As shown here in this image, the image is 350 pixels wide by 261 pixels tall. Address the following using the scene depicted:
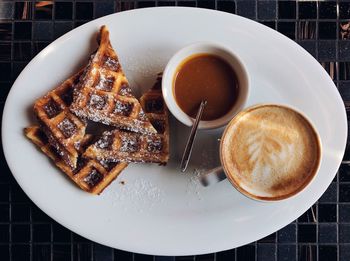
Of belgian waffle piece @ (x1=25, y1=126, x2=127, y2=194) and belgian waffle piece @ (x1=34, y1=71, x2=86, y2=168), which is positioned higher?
belgian waffle piece @ (x1=34, y1=71, x2=86, y2=168)

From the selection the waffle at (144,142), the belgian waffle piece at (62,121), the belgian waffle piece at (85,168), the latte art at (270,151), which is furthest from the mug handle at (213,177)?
the belgian waffle piece at (62,121)

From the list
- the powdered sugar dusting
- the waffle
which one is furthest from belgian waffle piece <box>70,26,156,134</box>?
the powdered sugar dusting

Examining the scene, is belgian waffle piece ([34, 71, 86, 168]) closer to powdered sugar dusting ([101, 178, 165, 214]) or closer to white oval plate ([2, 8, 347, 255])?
white oval plate ([2, 8, 347, 255])

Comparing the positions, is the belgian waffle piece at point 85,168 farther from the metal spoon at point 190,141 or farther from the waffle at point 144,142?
the metal spoon at point 190,141

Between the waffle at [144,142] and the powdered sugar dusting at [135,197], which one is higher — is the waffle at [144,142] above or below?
above

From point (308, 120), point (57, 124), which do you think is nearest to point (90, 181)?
point (57, 124)
